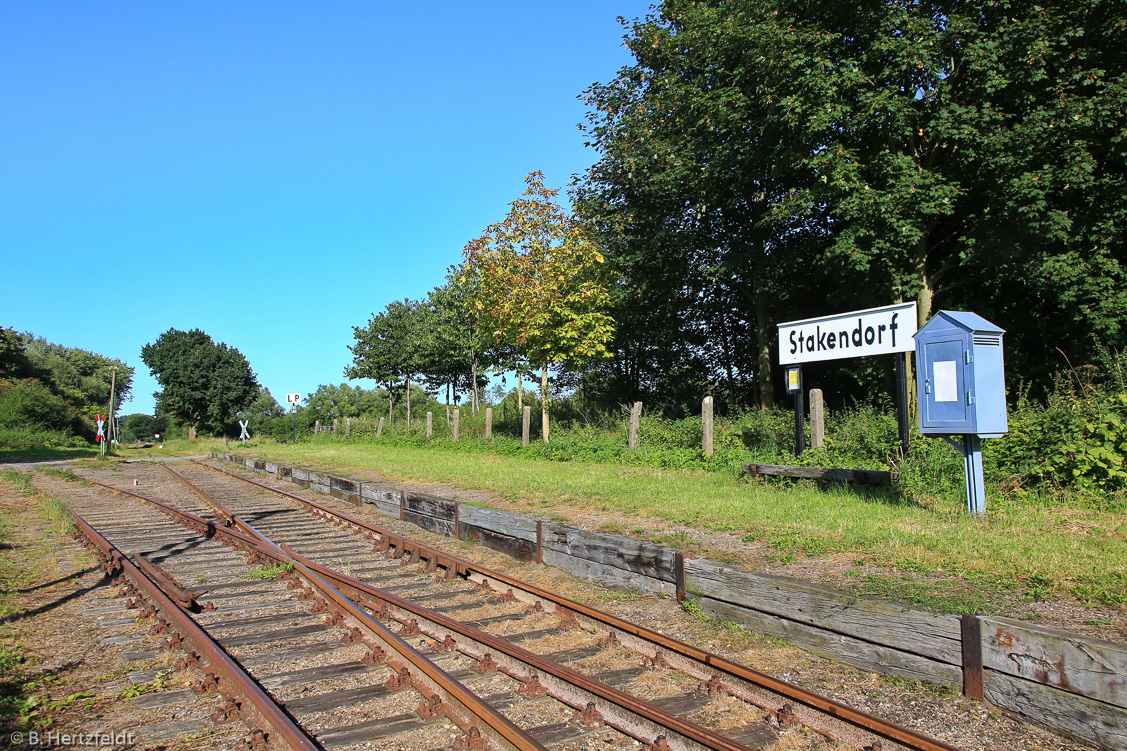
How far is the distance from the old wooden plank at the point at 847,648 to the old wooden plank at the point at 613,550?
2.33 feet

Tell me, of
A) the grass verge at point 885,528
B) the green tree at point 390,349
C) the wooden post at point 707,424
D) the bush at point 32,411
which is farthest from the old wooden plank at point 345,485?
the bush at point 32,411

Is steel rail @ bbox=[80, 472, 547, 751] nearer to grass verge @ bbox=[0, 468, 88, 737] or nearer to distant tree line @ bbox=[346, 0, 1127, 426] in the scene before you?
grass verge @ bbox=[0, 468, 88, 737]

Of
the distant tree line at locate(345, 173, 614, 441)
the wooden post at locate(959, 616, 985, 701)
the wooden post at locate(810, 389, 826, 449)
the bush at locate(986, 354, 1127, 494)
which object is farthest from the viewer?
the distant tree line at locate(345, 173, 614, 441)

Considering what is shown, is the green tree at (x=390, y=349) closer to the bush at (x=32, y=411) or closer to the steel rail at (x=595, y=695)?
the bush at (x=32, y=411)

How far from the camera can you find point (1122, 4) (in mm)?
12211

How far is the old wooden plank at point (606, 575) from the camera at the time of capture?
6206 mm

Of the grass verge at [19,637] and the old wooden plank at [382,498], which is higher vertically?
the old wooden plank at [382,498]

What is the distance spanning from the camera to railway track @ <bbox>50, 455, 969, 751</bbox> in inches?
147

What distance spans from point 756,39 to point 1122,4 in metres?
6.58

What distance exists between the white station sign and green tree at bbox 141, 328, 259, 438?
58.7m

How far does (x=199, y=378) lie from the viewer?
2343 inches

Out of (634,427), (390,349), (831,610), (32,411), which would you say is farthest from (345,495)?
(32,411)

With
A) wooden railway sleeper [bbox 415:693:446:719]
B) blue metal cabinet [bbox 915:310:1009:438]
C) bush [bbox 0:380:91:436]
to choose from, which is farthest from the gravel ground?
bush [bbox 0:380:91:436]

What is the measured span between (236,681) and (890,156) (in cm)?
1500
